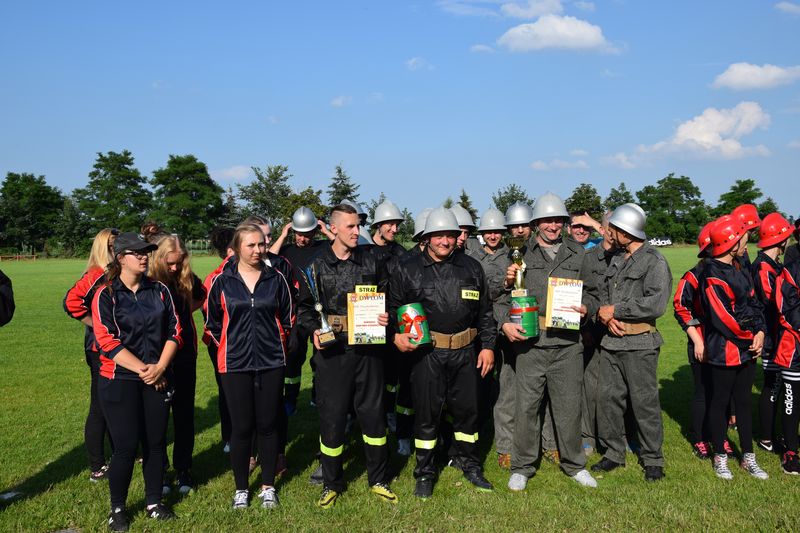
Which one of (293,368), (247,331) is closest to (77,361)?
(293,368)

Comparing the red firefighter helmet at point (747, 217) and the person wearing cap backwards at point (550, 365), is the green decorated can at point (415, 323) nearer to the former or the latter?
the person wearing cap backwards at point (550, 365)

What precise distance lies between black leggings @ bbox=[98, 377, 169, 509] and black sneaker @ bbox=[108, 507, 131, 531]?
0.05 m

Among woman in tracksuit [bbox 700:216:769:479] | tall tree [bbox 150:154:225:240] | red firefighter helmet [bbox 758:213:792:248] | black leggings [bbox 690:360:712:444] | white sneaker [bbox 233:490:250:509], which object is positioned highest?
tall tree [bbox 150:154:225:240]

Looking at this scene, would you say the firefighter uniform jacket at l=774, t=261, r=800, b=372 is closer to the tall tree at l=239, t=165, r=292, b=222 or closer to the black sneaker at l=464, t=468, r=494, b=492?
the black sneaker at l=464, t=468, r=494, b=492

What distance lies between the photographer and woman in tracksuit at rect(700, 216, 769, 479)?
18.9 feet

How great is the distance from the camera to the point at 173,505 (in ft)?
17.6

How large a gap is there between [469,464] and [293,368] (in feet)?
10.4

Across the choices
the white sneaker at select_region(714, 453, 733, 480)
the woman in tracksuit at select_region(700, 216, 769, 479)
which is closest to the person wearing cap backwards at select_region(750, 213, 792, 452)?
the woman in tracksuit at select_region(700, 216, 769, 479)

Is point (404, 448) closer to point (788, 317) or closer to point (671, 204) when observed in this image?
point (788, 317)

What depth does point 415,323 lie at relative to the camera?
5281 mm

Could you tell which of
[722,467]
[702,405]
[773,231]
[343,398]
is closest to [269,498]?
[343,398]

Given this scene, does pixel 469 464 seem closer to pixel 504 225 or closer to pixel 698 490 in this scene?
pixel 698 490

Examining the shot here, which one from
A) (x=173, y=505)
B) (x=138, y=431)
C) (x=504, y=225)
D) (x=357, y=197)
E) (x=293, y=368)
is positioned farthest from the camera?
(x=357, y=197)

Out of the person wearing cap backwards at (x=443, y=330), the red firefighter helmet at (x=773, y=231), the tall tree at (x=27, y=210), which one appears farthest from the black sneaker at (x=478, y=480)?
the tall tree at (x=27, y=210)
